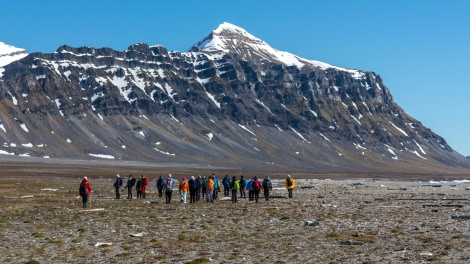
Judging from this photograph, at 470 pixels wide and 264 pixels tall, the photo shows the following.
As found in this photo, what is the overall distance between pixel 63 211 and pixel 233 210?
1100 cm

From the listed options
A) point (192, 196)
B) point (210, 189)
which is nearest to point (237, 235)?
point (210, 189)

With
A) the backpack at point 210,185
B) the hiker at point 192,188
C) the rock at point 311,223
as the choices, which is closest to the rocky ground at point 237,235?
the rock at point 311,223

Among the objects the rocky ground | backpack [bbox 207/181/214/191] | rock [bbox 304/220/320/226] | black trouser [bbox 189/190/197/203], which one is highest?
backpack [bbox 207/181/214/191]

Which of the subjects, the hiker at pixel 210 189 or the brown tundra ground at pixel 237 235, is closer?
the brown tundra ground at pixel 237 235

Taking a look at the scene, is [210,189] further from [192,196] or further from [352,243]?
[352,243]

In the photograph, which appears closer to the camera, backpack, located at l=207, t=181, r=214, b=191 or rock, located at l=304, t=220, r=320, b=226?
rock, located at l=304, t=220, r=320, b=226

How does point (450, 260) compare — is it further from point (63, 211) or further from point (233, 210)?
point (63, 211)

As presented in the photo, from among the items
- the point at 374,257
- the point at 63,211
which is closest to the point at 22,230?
the point at 63,211

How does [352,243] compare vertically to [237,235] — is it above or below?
above

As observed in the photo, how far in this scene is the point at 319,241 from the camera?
2284cm

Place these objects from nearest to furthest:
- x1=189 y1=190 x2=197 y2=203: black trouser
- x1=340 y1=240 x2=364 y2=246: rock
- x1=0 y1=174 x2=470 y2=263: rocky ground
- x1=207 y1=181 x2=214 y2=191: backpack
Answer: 1. x1=0 y1=174 x2=470 y2=263: rocky ground
2. x1=340 y1=240 x2=364 y2=246: rock
3. x1=207 y1=181 x2=214 y2=191: backpack
4. x1=189 y1=190 x2=197 y2=203: black trouser

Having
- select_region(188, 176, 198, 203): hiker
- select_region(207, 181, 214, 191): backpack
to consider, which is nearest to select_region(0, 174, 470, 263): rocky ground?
select_region(207, 181, 214, 191): backpack

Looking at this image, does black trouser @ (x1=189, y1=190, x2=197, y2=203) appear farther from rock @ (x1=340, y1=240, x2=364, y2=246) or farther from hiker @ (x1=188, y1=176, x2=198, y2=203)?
rock @ (x1=340, y1=240, x2=364, y2=246)

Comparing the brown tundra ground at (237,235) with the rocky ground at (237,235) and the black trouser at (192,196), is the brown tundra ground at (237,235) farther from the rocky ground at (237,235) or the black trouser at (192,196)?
the black trouser at (192,196)
